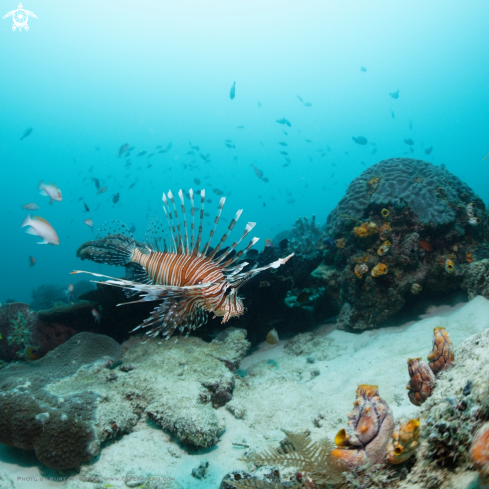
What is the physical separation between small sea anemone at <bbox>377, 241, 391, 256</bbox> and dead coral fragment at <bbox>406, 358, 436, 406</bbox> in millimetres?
3269

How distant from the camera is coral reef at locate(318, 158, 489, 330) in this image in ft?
14.9

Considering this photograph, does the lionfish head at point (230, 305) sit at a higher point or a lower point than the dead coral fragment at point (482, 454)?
lower

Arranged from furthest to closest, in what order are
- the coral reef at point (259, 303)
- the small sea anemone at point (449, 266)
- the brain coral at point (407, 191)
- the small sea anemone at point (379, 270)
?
1. the brain coral at point (407, 191)
2. the coral reef at point (259, 303)
3. the small sea anemone at point (379, 270)
4. the small sea anemone at point (449, 266)

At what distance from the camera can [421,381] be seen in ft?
5.42

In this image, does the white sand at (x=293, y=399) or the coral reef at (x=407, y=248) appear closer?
the white sand at (x=293, y=399)

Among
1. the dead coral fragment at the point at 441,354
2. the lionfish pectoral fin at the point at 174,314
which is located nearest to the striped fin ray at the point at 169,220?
the lionfish pectoral fin at the point at 174,314

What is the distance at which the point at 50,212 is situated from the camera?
243ft

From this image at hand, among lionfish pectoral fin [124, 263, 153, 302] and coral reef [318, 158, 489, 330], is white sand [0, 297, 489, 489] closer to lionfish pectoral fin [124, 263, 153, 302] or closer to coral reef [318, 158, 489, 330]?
coral reef [318, 158, 489, 330]

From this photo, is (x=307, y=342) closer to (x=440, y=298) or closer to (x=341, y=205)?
(x=440, y=298)

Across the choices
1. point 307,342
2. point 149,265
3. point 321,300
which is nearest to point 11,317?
point 149,265

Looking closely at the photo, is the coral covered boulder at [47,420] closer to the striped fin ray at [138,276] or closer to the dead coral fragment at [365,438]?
the striped fin ray at [138,276]

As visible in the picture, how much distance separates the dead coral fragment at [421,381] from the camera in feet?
5.34

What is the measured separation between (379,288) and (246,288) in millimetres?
2223

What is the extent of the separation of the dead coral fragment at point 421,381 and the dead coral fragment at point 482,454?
89cm
